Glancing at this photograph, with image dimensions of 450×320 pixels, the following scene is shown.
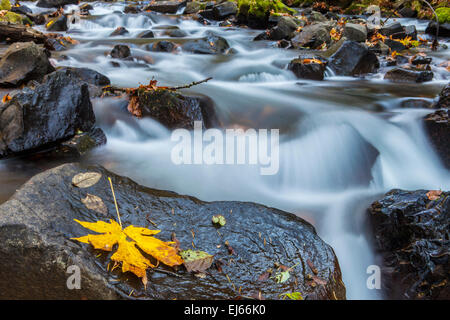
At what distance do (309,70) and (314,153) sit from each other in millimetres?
3203

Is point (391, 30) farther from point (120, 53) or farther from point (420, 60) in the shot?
point (120, 53)

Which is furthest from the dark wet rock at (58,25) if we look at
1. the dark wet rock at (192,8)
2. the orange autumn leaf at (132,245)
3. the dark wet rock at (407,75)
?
the orange autumn leaf at (132,245)

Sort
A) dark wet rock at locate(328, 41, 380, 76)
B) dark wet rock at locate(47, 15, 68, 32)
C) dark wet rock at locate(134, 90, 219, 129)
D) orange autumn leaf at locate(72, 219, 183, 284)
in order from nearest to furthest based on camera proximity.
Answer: orange autumn leaf at locate(72, 219, 183, 284) → dark wet rock at locate(134, 90, 219, 129) → dark wet rock at locate(328, 41, 380, 76) → dark wet rock at locate(47, 15, 68, 32)

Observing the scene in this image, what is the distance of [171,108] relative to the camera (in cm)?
402

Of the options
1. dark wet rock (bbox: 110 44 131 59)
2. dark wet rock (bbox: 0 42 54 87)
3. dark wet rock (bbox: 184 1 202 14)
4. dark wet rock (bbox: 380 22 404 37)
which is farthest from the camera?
dark wet rock (bbox: 184 1 202 14)

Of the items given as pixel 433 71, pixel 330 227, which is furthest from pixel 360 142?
pixel 433 71

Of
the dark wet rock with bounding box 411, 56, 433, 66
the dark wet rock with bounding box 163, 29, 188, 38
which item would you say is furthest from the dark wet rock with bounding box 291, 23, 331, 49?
the dark wet rock with bounding box 163, 29, 188, 38

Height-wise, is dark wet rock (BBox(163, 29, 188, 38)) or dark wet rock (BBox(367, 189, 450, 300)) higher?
dark wet rock (BBox(163, 29, 188, 38))

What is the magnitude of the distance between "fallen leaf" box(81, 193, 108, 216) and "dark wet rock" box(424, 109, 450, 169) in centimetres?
368

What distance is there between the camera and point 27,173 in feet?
10.2

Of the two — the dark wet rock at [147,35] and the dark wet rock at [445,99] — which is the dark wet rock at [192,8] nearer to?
the dark wet rock at [147,35]

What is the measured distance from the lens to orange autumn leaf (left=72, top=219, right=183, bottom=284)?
169 cm

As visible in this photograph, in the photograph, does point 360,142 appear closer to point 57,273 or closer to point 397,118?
point 397,118

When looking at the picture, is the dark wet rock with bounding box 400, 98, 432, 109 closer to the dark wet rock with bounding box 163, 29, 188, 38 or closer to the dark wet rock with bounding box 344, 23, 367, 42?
the dark wet rock with bounding box 344, 23, 367, 42
